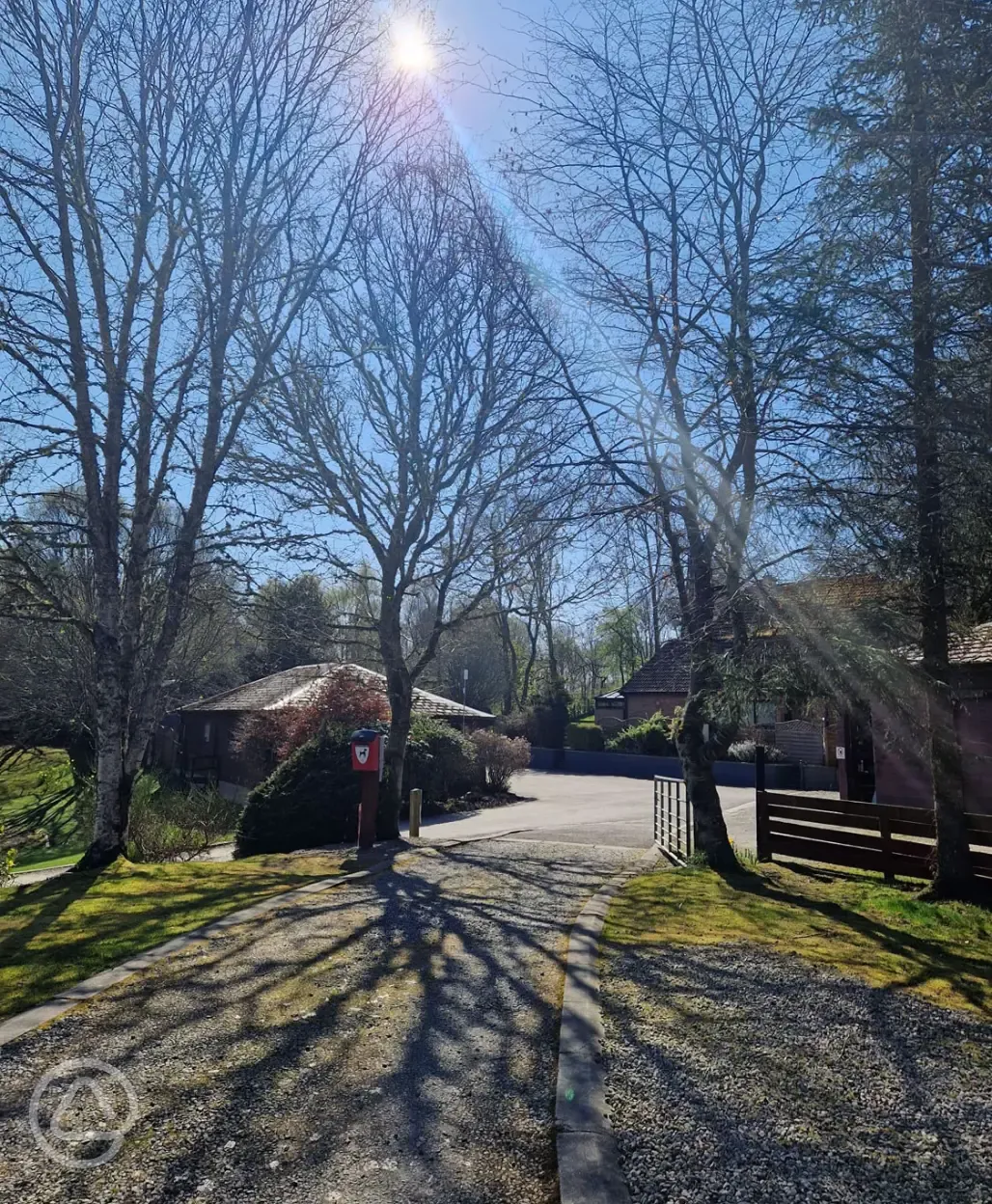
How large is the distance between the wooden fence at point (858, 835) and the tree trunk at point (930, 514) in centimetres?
33

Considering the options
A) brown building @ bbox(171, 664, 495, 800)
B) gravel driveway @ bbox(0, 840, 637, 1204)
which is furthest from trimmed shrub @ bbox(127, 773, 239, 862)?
gravel driveway @ bbox(0, 840, 637, 1204)

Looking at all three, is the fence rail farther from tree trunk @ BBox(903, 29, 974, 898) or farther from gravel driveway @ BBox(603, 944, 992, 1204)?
gravel driveway @ BBox(603, 944, 992, 1204)

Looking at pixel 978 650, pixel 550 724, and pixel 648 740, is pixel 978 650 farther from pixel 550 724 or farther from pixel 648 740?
pixel 550 724

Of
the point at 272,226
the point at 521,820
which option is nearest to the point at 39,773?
the point at 521,820

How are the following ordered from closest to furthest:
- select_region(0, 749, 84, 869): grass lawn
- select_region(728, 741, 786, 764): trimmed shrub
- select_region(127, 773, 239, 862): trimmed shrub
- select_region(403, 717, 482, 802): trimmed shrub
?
select_region(127, 773, 239, 862): trimmed shrub < select_region(0, 749, 84, 869): grass lawn < select_region(403, 717, 482, 802): trimmed shrub < select_region(728, 741, 786, 764): trimmed shrub

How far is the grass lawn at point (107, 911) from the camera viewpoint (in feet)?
17.9

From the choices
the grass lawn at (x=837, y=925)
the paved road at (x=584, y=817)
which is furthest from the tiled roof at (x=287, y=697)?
the grass lawn at (x=837, y=925)

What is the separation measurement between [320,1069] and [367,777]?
294 inches

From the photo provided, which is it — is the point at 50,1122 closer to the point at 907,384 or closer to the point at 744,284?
the point at 907,384

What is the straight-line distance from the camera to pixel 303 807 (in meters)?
14.5

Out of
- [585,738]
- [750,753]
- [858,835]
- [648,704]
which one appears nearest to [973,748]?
[858,835]

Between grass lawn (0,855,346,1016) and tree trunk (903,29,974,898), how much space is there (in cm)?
628

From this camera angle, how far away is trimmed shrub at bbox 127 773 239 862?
12.9 meters

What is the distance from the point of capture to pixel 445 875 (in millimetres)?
9828
